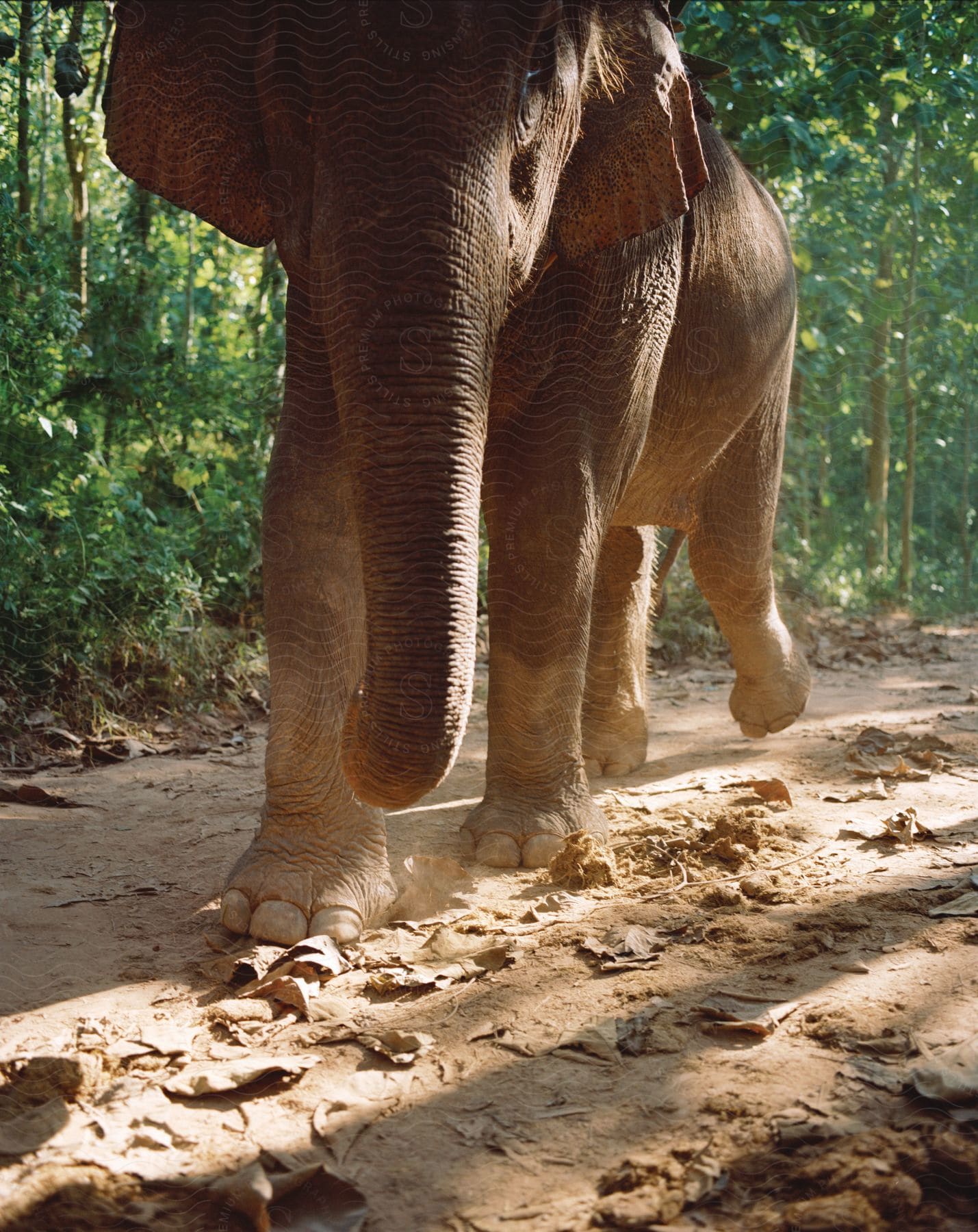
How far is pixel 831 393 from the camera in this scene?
12.4 meters

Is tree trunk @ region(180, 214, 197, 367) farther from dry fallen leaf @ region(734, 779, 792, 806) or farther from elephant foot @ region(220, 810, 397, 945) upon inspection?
elephant foot @ region(220, 810, 397, 945)

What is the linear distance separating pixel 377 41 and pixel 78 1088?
2040mm

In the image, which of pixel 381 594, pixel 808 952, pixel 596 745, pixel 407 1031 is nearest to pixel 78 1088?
pixel 407 1031

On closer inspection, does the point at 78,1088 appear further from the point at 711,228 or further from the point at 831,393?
the point at 831,393

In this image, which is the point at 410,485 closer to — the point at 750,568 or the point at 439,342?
the point at 439,342

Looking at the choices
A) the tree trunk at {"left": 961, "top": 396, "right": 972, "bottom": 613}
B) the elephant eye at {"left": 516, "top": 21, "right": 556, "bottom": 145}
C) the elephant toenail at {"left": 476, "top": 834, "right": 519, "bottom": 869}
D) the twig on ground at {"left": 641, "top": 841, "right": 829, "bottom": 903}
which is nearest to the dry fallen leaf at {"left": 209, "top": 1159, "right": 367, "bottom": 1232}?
the twig on ground at {"left": 641, "top": 841, "right": 829, "bottom": 903}

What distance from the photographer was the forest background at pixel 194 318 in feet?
18.1

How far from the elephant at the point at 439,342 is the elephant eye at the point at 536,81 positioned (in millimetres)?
10

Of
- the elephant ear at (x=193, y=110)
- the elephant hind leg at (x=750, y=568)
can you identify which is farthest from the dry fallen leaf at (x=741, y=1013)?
the elephant hind leg at (x=750, y=568)

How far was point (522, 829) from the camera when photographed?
3619 millimetres

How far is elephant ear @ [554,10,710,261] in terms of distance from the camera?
3.17 metres

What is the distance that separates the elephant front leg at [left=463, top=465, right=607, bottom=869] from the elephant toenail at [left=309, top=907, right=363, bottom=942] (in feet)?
2.31

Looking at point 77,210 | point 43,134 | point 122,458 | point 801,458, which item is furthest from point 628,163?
point 801,458

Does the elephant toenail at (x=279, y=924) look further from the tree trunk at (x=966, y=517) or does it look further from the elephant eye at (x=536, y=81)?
the tree trunk at (x=966, y=517)
